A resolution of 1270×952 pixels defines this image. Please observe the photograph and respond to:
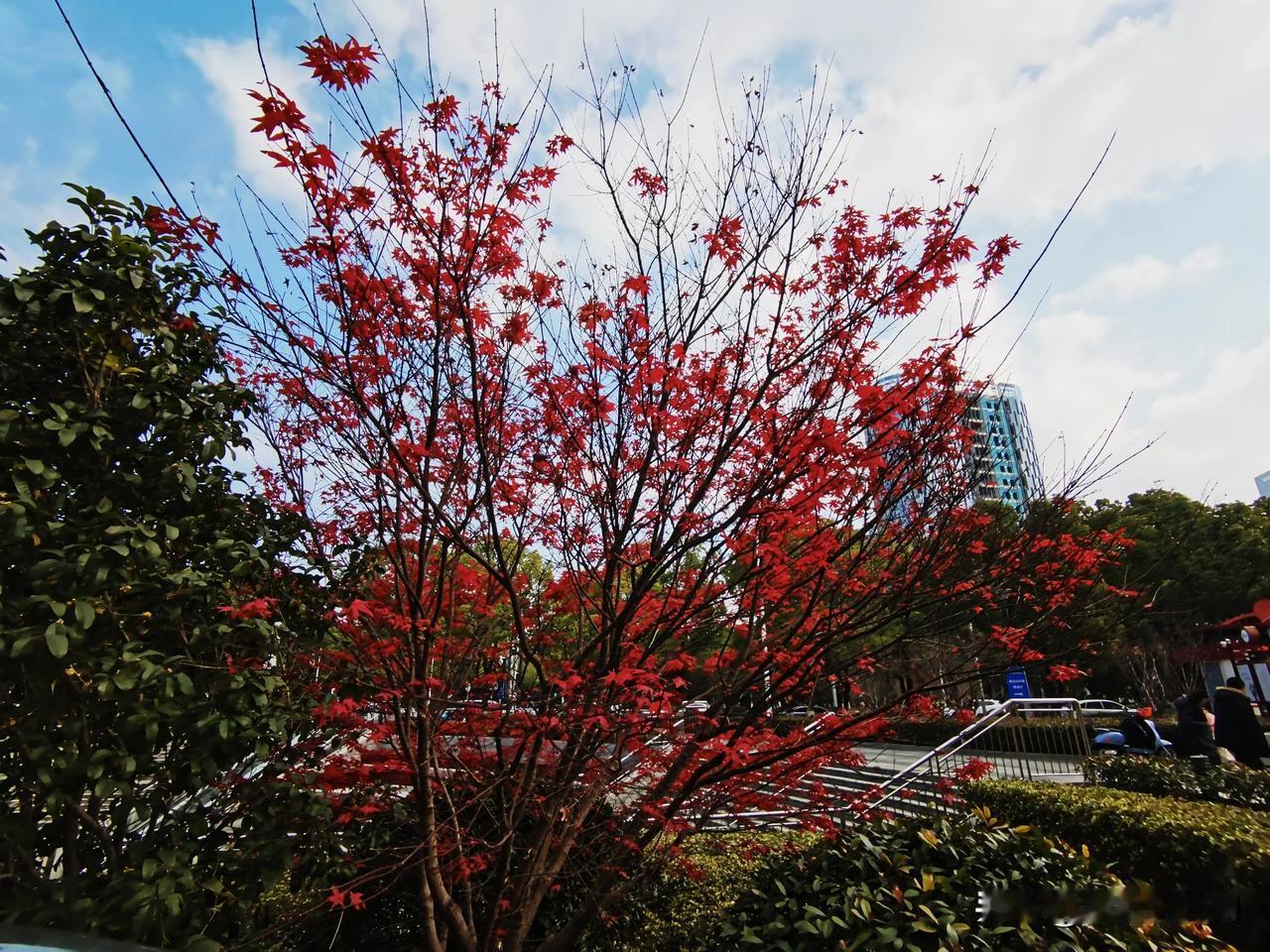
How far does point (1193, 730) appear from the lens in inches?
340

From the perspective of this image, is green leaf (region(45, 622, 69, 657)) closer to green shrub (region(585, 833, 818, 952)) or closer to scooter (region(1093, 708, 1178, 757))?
green shrub (region(585, 833, 818, 952))

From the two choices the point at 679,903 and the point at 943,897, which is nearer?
the point at 943,897

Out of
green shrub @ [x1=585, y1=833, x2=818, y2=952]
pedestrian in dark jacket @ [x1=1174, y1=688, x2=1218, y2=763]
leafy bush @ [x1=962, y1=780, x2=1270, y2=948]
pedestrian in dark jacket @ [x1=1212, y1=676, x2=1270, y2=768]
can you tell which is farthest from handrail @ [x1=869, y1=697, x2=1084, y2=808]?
green shrub @ [x1=585, y1=833, x2=818, y2=952]

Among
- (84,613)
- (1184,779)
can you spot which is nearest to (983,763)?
(1184,779)

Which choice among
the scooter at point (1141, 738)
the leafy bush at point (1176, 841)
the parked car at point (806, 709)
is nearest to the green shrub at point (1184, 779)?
the leafy bush at point (1176, 841)

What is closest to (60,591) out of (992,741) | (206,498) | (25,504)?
(25,504)

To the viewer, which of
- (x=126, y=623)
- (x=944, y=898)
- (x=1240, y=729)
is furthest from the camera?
(x=1240, y=729)

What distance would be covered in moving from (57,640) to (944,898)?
4.04 metres

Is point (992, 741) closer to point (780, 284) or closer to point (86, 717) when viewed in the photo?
point (780, 284)

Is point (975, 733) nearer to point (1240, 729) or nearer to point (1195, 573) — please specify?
point (1240, 729)

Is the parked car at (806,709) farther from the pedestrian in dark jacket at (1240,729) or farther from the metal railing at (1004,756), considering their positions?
the pedestrian in dark jacket at (1240,729)

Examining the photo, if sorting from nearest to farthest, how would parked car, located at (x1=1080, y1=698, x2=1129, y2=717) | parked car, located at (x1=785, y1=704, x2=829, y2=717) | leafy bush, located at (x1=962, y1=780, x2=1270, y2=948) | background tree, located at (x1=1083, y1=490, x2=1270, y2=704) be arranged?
leafy bush, located at (x1=962, y1=780, x2=1270, y2=948), parked car, located at (x1=785, y1=704, x2=829, y2=717), parked car, located at (x1=1080, y1=698, x2=1129, y2=717), background tree, located at (x1=1083, y1=490, x2=1270, y2=704)

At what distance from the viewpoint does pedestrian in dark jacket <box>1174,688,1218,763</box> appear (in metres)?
8.52

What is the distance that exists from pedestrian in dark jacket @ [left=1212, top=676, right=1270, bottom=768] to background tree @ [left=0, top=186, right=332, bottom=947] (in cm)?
1041
